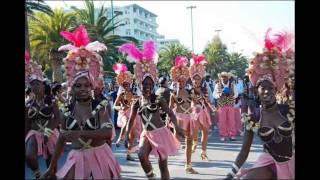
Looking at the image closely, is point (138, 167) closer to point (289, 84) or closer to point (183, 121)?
point (183, 121)

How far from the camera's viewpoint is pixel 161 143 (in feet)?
22.4

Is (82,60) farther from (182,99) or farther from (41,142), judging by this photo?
(182,99)

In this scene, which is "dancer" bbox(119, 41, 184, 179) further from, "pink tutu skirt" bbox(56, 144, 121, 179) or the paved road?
the paved road

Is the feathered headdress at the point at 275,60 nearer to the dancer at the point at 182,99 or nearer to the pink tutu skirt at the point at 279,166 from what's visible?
the pink tutu skirt at the point at 279,166

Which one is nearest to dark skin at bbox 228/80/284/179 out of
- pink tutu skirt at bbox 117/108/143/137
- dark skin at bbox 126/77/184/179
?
dark skin at bbox 126/77/184/179

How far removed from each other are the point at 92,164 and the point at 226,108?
9.46 metres

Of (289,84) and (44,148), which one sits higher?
(289,84)

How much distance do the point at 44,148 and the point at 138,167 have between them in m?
3.06

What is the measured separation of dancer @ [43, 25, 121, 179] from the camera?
515 cm

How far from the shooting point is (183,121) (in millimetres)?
9523

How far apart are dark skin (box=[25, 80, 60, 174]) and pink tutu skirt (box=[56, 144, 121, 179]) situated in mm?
1263

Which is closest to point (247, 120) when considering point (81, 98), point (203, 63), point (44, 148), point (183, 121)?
point (81, 98)

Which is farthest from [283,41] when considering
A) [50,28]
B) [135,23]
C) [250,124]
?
[135,23]
